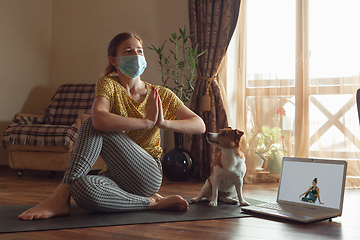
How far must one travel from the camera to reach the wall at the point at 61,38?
379 centimetres

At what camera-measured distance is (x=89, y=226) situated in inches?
51.7

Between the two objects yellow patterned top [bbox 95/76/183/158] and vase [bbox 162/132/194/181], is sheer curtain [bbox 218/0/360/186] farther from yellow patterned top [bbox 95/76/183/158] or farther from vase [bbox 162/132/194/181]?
yellow patterned top [bbox 95/76/183/158]

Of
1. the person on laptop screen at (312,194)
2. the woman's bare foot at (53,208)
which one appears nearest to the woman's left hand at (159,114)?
the woman's bare foot at (53,208)

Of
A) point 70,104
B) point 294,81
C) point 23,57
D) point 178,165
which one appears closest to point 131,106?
point 178,165

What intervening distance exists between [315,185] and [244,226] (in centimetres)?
43

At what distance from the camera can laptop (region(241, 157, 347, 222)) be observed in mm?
1489

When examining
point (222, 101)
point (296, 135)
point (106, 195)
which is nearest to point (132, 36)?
point (106, 195)

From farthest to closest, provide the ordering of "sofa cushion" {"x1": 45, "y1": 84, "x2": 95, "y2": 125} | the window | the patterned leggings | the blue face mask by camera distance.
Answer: "sofa cushion" {"x1": 45, "y1": 84, "x2": 95, "y2": 125} < the window < the blue face mask < the patterned leggings

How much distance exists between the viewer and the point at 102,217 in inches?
57.3

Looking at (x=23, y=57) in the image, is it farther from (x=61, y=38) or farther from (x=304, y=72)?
(x=304, y=72)

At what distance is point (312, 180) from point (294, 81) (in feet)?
5.43

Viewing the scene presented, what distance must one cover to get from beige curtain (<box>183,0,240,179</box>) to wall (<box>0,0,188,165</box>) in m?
0.42

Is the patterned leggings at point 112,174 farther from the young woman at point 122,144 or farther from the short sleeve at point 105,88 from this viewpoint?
the short sleeve at point 105,88

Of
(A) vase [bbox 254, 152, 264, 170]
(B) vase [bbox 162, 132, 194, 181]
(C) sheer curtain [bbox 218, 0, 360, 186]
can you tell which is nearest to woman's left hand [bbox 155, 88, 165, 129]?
(B) vase [bbox 162, 132, 194, 181]
